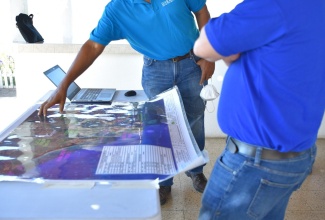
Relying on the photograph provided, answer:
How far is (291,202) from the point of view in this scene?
1.98 m

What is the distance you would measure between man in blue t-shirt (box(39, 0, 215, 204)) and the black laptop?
0.13 m

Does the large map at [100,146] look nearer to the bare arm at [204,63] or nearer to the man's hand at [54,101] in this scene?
the man's hand at [54,101]

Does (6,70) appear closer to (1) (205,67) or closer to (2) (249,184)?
(1) (205,67)

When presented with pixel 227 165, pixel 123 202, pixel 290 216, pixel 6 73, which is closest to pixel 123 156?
pixel 123 202

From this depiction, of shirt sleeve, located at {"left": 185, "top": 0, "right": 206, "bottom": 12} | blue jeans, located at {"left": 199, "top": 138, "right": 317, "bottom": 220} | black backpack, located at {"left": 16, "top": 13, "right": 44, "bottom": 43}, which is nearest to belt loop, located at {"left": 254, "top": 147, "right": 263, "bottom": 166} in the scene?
blue jeans, located at {"left": 199, "top": 138, "right": 317, "bottom": 220}

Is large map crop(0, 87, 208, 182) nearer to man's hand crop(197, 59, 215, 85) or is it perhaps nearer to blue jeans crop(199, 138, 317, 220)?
blue jeans crop(199, 138, 317, 220)

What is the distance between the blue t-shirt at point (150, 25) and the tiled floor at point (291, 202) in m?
0.95

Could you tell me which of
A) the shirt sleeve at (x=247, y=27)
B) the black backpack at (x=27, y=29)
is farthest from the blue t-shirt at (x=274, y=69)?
the black backpack at (x=27, y=29)

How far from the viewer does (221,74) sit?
2.74 metres

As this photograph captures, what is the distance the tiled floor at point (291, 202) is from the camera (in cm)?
184

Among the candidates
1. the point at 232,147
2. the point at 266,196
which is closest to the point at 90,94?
the point at 232,147

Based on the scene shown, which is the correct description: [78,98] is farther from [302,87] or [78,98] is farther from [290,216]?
[290,216]

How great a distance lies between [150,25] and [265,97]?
87 centimetres

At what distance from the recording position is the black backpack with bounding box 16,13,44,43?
8.20 ft
